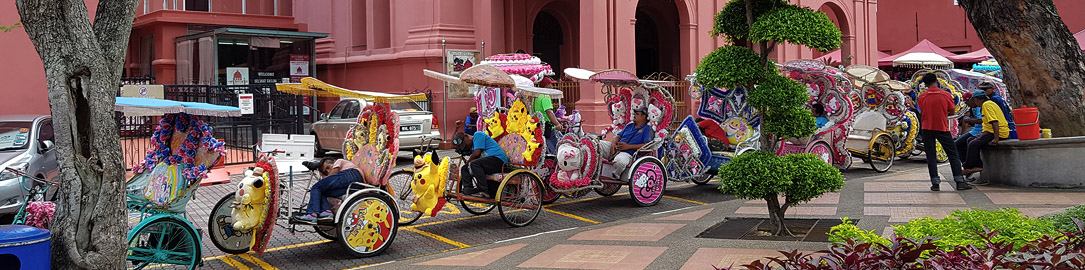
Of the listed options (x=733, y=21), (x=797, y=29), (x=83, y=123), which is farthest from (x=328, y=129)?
(x=797, y=29)

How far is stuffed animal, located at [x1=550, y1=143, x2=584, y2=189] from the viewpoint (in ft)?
33.9

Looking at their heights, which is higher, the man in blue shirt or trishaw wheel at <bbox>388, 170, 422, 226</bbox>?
the man in blue shirt

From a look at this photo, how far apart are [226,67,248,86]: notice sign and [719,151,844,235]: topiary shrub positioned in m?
18.3

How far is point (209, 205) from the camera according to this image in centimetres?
1184

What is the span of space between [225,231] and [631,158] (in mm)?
5290

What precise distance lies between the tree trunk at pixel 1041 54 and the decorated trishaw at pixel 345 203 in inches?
322

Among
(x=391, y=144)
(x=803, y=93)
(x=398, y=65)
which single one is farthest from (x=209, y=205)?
(x=398, y=65)

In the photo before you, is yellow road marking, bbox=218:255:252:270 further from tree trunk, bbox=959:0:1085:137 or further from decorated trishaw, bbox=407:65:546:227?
tree trunk, bbox=959:0:1085:137

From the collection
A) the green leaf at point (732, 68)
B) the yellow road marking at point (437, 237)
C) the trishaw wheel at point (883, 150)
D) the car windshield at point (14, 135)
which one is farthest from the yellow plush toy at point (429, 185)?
the trishaw wheel at point (883, 150)

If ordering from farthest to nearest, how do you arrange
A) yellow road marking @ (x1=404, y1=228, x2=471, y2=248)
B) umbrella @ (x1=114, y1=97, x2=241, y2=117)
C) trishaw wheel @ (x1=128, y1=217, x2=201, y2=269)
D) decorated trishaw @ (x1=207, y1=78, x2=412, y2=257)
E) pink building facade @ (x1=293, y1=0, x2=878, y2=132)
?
pink building facade @ (x1=293, y1=0, x2=878, y2=132) < yellow road marking @ (x1=404, y1=228, x2=471, y2=248) < umbrella @ (x1=114, y1=97, x2=241, y2=117) < decorated trishaw @ (x1=207, y1=78, x2=412, y2=257) < trishaw wheel @ (x1=128, y1=217, x2=201, y2=269)

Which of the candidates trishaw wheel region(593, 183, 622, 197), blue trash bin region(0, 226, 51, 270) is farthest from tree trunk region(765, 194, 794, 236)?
blue trash bin region(0, 226, 51, 270)

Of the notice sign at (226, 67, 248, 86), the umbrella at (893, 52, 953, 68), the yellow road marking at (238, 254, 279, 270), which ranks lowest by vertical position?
the yellow road marking at (238, 254, 279, 270)

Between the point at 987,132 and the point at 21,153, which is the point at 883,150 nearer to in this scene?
the point at 987,132

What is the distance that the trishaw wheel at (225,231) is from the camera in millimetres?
7902
